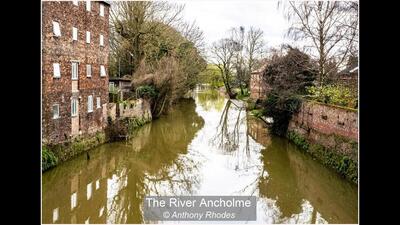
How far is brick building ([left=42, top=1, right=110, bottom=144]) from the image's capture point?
1320 cm

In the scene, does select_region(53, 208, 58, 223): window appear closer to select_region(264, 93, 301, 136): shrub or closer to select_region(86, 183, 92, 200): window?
select_region(86, 183, 92, 200): window

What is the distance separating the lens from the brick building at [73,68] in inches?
520

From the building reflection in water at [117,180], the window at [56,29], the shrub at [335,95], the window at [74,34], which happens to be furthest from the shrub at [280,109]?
the window at [56,29]

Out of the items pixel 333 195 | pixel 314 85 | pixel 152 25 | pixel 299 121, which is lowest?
pixel 333 195

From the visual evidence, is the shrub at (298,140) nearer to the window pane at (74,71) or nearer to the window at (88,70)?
the window at (88,70)

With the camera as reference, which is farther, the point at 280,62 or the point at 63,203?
the point at 280,62

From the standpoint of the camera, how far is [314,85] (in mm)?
17641

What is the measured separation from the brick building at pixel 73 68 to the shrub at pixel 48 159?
0.43m

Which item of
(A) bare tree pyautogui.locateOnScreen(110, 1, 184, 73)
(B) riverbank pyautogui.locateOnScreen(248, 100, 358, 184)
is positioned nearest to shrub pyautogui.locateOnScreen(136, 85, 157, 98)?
(A) bare tree pyautogui.locateOnScreen(110, 1, 184, 73)

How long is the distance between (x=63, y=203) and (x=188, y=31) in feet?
71.1

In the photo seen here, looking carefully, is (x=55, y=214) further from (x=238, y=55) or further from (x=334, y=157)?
(x=238, y=55)

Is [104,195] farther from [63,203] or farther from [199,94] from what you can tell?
[199,94]

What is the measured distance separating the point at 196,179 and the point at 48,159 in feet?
14.9

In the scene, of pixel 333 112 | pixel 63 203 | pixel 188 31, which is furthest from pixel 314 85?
pixel 188 31
